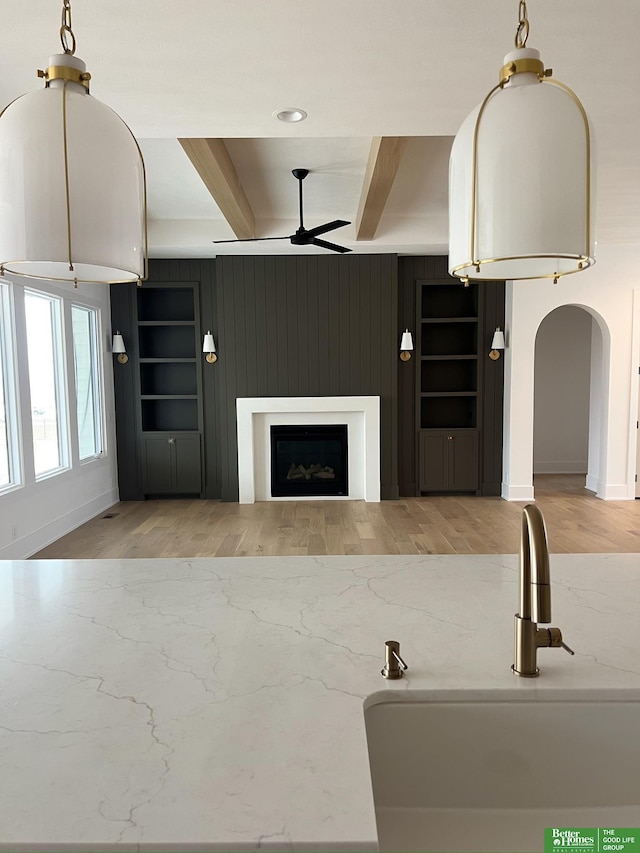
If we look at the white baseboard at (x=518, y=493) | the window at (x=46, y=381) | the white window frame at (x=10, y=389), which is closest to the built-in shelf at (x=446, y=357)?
the white baseboard at (x=518, y=493)

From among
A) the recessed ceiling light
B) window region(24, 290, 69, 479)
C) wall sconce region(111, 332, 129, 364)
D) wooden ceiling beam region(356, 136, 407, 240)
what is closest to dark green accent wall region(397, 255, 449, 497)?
wooden ceiling beam region(356, 136, 407, 240)

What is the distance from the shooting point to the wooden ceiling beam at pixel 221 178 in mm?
3571

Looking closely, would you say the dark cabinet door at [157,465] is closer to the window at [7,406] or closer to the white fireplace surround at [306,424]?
the white fireplace surround at [306,424]

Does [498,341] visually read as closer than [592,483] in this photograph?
Yes

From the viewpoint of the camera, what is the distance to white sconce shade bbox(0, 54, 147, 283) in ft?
3.10

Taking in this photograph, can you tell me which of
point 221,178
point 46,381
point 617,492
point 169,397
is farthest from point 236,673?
point 617,492

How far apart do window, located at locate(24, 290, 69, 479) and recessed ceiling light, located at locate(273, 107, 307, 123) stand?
10.2 ft

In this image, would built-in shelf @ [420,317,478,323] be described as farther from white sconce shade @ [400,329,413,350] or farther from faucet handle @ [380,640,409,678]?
faucet handle @ [380,640,409,678]

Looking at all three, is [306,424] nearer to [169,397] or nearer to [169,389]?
[169,397]

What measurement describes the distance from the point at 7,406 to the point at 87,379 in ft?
5.56

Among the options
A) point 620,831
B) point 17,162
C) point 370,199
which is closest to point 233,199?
point 370,199

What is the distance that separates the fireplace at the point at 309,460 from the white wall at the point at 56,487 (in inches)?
73.5

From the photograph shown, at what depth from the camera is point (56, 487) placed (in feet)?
17.9

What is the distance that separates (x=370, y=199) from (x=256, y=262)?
224 cm
